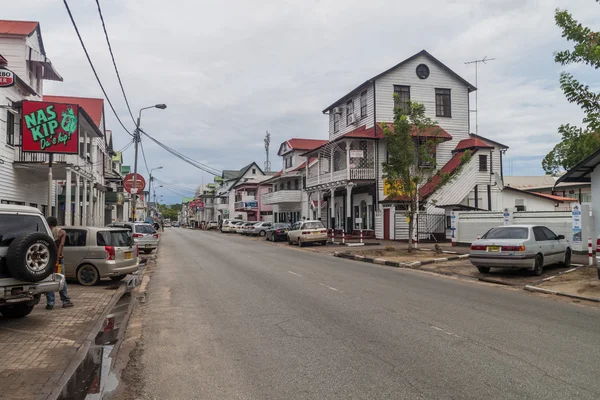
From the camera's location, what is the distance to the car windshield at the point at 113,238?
12.8m

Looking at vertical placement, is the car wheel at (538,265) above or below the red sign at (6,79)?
below

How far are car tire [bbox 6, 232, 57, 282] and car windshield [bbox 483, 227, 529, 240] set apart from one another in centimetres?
1181

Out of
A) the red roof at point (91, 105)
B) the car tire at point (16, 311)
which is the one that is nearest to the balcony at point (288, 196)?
the red roof at point (91, 105)

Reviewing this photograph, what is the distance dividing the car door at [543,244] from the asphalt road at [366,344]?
3.09m

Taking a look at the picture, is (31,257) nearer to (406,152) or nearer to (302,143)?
(406,152)

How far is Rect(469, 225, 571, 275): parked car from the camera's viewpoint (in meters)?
13.2

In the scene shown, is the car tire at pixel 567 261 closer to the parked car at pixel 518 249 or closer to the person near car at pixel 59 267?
the parked car at pixel 518 249

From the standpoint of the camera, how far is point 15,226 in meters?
7.59

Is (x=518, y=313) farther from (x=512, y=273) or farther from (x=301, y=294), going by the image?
(x=512, y=273)

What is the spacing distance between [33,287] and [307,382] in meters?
5.01

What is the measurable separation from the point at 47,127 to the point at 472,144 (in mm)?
25911

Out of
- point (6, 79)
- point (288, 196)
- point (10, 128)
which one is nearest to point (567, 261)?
point (6, 79)

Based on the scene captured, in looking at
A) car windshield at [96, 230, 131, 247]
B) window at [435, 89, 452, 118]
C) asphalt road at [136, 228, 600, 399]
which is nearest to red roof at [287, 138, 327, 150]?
window at [435, 89, 452, 118]

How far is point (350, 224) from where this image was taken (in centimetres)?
3697
